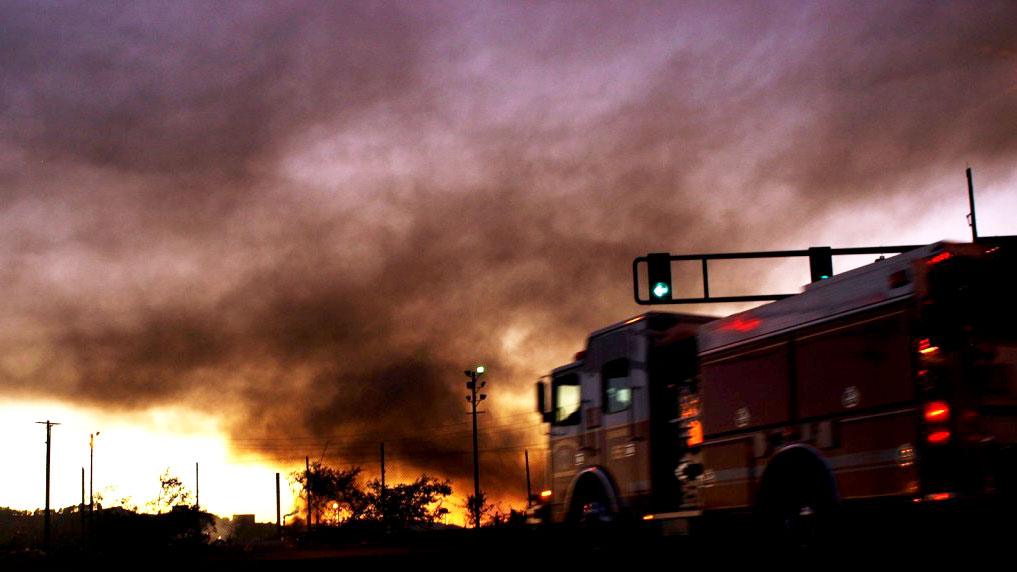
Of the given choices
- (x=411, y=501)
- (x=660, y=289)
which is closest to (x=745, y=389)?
(x=660, y=289)

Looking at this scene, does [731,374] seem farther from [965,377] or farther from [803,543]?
[965,377]

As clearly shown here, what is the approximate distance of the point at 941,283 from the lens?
1069 centimetres

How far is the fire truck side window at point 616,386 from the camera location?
52.4ft

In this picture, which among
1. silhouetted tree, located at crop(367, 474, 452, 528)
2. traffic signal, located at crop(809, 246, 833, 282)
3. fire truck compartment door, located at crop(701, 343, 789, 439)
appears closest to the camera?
fire truck compartment door, located at crop(701, 343, 789, 439)

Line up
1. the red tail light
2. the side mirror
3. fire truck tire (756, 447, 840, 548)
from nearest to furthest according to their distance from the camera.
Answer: the red tail light → fire truck tire (756, 447, 840, 548) → the side mirror

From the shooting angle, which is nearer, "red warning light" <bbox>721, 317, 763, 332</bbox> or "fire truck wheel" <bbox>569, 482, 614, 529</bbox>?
"red warning light" <bbox>721, 317, 763, 332</bbox>

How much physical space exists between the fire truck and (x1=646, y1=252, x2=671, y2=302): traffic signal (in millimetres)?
7553

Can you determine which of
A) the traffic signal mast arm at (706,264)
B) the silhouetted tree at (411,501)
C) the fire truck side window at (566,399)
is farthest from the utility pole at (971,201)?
the silhouetted tree at (411,501)

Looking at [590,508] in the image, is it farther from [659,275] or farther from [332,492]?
[332,492]

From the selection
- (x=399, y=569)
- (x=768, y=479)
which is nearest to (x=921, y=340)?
(x=768, y=479)

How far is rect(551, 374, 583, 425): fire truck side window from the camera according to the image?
17422 millimetres

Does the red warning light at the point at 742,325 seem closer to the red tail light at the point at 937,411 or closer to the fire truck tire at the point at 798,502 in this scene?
the fire truck tire at the point at 798,502

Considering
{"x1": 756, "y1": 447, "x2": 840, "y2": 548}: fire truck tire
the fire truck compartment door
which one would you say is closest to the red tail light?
{"x1": 756, "y1": 447, "x2": 840, "y2": 548}: fire truck tire

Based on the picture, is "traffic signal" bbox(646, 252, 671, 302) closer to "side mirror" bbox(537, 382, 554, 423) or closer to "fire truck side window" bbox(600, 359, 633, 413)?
"side mirror" bbox(537, 382, 554, 423)
